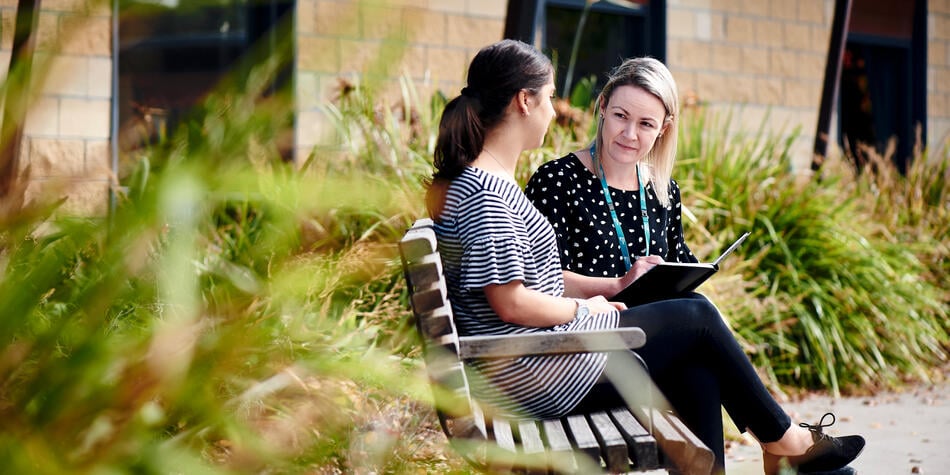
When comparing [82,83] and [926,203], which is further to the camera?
[926,203]

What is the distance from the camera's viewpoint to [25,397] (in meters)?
0.81

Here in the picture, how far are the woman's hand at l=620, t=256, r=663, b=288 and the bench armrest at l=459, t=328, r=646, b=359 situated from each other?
0.54 meters

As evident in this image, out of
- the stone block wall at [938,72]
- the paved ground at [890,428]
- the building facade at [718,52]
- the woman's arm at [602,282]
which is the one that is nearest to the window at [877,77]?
the building facade at [718,52]

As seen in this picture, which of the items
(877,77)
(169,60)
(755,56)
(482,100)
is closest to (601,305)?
(482,100)

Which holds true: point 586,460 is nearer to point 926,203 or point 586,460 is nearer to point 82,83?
point 82,83

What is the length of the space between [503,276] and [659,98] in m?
1.05

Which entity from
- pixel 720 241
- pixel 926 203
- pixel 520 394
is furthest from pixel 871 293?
pixel 520 394

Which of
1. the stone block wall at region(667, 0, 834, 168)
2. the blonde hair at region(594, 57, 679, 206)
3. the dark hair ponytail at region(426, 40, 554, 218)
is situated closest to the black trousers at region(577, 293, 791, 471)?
the dark hair ponytail at region(426, 40, 554, 218)

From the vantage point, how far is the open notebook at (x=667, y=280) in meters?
2.87

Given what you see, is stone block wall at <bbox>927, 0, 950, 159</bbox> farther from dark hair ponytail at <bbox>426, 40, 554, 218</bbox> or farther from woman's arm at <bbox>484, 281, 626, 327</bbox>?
woman's arm at <bbox>484, 281, 626, 327</bbox>

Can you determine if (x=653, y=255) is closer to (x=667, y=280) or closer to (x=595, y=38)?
(x=667, y=280)

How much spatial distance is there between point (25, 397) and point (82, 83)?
5.65 meters

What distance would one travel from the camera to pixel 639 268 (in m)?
3.04

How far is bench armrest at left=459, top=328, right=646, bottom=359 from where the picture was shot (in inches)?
97.7
